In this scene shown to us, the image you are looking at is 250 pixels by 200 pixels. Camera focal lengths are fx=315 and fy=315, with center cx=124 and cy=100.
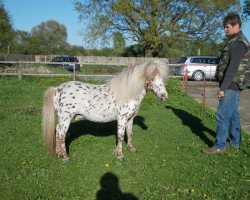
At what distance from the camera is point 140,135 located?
721 centimetres

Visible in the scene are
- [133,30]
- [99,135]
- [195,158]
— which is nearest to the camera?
[195,158]

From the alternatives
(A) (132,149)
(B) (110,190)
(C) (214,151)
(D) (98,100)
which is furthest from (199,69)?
(B) (110,190)

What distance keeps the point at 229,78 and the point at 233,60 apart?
31cm

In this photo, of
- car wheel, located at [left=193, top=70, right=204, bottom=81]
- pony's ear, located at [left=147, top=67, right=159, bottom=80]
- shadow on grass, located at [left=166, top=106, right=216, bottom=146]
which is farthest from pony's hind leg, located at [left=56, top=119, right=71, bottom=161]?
car wheel, located at [left=193, top=70, right=204, bottom=81]

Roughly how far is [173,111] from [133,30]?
24.3m

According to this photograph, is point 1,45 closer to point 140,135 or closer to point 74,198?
point 140,135

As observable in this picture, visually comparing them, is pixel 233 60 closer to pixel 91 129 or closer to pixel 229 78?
pixel 229 78

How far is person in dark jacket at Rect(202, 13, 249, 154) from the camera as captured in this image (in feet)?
17.4

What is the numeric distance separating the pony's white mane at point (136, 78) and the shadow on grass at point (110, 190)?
55.4 inches

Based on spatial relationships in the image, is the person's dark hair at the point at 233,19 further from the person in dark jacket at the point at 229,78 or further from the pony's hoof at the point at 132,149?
the pony's hoof at the point at 132,149

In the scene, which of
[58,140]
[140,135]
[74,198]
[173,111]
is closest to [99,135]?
[140,135]

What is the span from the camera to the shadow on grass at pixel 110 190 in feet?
13.8

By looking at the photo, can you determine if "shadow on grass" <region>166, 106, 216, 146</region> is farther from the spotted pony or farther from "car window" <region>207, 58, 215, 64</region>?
"car window" <region>207, 58, 215, 64</region>

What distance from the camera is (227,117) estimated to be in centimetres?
568
